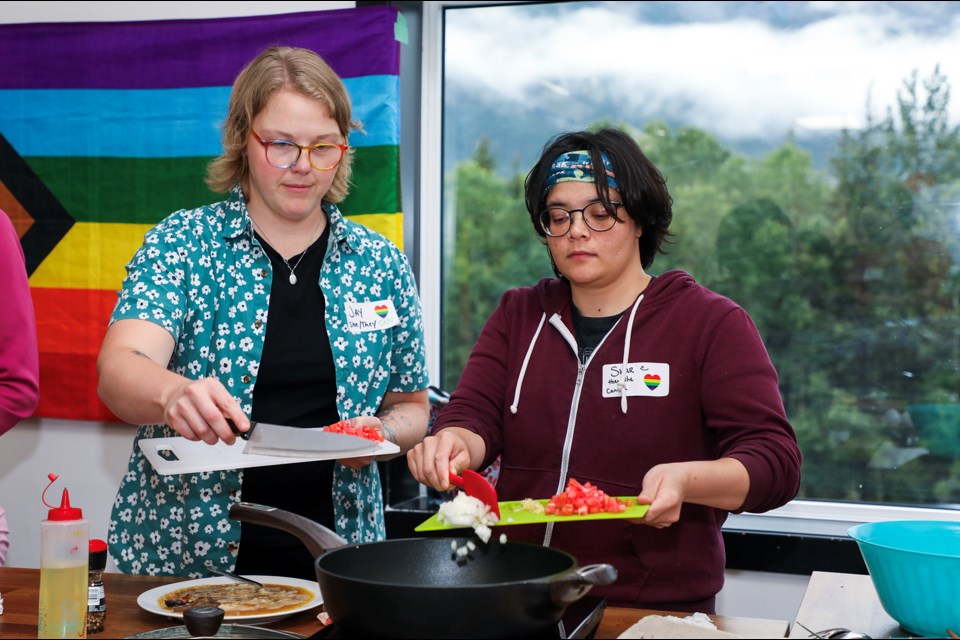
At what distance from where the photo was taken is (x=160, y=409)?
168cm

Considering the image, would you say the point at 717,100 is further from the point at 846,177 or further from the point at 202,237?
the point at 202,237

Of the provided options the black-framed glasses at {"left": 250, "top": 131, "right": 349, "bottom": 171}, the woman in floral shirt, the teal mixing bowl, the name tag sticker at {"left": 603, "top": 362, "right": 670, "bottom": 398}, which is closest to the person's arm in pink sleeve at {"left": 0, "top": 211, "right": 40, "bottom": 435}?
the woman in floral shirt

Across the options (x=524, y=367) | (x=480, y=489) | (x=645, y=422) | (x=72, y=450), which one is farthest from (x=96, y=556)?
(x=72, y=450)

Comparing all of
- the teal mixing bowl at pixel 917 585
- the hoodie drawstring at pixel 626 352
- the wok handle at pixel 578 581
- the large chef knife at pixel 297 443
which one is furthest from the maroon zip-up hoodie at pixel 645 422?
the wok handle at pixel 578 581

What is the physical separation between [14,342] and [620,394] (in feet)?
4.71

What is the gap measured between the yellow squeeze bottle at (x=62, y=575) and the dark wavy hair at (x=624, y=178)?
3.52 ft

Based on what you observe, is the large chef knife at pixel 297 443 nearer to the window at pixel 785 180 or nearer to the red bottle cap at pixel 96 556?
the red bottle cap at pixel 96 556

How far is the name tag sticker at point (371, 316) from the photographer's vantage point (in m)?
2.22

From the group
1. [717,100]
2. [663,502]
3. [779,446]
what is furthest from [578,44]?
[663,502]

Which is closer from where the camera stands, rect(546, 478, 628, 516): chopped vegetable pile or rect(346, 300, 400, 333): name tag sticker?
rect(546, 478, 628, 516): chopped vegetable pile

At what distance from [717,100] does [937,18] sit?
2.36 feet

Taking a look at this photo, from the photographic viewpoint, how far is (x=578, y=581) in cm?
122

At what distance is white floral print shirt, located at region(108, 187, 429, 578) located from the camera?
2086 mm

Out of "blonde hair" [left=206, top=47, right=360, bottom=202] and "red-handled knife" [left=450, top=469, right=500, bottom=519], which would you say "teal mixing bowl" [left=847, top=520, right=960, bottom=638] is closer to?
"red-handled knife" [left=450, top=469, right=500, bottom=519]
